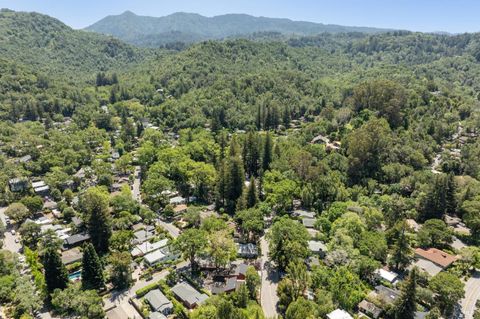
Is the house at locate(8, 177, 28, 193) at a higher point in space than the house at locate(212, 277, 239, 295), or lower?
higher

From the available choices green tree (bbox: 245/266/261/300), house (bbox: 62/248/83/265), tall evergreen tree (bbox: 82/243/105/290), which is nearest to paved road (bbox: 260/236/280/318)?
green tree (bbox: 245/266/261/300)

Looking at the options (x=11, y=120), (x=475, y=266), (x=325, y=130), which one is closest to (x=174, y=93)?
(x=11, y=120)

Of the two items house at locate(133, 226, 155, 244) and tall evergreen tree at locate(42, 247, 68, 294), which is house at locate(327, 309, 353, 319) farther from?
tall evergreen tree at locate(42, 247, 68, 294)

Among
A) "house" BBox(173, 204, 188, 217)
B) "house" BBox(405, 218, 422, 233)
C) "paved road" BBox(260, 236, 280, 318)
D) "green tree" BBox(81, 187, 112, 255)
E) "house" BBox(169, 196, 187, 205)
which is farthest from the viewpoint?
"house" BBox(169, 196, 187, 205)

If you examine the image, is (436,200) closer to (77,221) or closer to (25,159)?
(77,221)

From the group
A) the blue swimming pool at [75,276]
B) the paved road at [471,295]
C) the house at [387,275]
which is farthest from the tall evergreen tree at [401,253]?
the blue swimming pool at [75,276]

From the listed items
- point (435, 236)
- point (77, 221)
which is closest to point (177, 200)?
point (77, 221)
